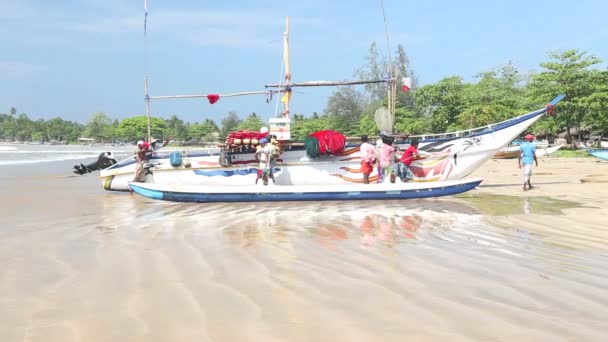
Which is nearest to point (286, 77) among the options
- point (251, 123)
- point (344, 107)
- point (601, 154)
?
point (601, 154)

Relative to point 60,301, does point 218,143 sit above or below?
above

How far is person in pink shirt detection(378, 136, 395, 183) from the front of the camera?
13.9 m

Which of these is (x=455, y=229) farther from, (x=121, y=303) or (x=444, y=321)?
(x=121, y=303)

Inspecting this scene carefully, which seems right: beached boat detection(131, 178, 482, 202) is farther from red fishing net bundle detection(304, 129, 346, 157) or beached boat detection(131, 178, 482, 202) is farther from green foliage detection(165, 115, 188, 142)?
green foliage detection(165, 115, 188, 142)

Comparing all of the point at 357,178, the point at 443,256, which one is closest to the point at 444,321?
the point at 443,256

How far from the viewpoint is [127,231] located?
27.8 feet

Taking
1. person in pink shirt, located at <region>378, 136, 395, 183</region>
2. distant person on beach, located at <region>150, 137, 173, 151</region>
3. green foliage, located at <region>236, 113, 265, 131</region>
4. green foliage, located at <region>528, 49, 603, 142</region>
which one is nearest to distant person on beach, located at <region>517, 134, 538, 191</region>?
person in pink shirt, located at <region>378, 136, 395, 183</region>

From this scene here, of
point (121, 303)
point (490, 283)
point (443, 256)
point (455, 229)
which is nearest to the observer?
point (121, 303)

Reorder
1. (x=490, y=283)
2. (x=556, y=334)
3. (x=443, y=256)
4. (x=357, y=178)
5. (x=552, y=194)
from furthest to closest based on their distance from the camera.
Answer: (x=357, y=178) < (x=552, y=194) < (x=443, y=256) < (x=490, y=283) < (x=556, y=334)

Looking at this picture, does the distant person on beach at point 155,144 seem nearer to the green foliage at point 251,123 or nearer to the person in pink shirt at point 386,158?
the person in pink shirt at point 386,158

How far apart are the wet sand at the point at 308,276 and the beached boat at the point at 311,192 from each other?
5.39ft

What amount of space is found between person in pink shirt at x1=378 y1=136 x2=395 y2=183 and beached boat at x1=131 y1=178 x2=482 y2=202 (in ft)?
5.40

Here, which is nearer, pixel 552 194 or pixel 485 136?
pixel 552 194

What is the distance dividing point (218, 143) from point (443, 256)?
9.86 meters
